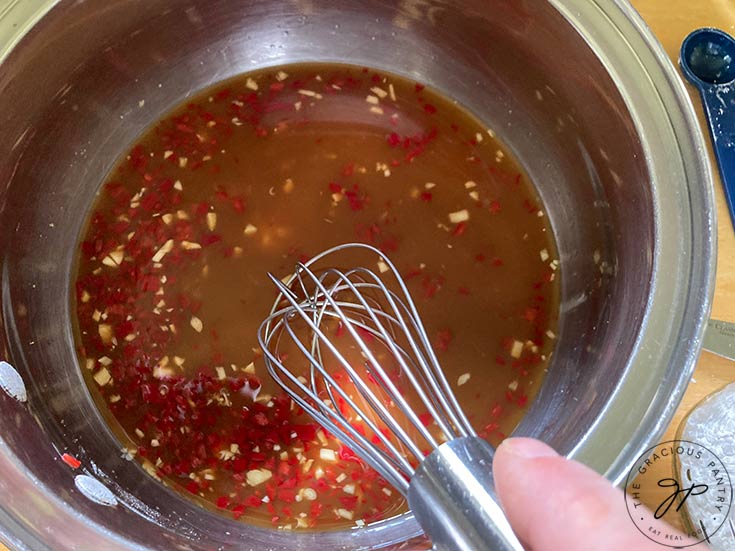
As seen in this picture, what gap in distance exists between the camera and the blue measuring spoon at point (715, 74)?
Result: 2.71 feet

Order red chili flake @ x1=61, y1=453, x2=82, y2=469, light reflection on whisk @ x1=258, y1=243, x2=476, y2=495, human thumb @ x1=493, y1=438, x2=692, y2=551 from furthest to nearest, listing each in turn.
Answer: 1. light reflection on whisk @ x1=258, y1=243, x2=476, y2=495
2. red chili flake @ x1=61, y1=453, x2=82, y2=469
3. human thumb @ x1=493, y1=438, x2=692, y2=551

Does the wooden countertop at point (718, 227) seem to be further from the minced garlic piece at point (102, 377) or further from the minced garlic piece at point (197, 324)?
the minced garlic piece at point (102, 377)

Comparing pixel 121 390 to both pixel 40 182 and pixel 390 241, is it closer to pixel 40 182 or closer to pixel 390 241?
pixel 40 182

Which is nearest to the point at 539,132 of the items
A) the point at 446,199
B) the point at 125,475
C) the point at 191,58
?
the point at 446,199

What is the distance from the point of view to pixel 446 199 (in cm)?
96

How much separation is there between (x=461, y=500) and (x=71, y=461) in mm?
520

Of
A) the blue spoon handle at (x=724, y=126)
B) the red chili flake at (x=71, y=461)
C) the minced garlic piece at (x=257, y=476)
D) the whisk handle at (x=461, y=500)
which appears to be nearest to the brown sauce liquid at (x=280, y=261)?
the minced garlic piece at (x=257, y=476)

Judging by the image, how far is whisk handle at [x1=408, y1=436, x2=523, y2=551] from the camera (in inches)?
19.2

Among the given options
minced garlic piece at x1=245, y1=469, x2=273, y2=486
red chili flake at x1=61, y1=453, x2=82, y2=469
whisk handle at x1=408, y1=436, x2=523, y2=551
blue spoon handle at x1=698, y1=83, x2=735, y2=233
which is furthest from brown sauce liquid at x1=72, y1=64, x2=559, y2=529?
whisk handle at x1=408, y1=436, x2=523, y2=551

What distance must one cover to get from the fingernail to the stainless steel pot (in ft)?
0.48

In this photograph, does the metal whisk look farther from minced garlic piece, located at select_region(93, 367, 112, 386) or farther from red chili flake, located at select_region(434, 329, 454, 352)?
minced garlic piece, located at select_region(93, 367, 112, 386)

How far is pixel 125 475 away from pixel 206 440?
116 mm

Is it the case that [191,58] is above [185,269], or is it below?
above

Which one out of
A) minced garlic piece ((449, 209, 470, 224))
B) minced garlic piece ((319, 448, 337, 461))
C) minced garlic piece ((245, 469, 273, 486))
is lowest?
minced garlic piece ((319, 448, 337, 461))
